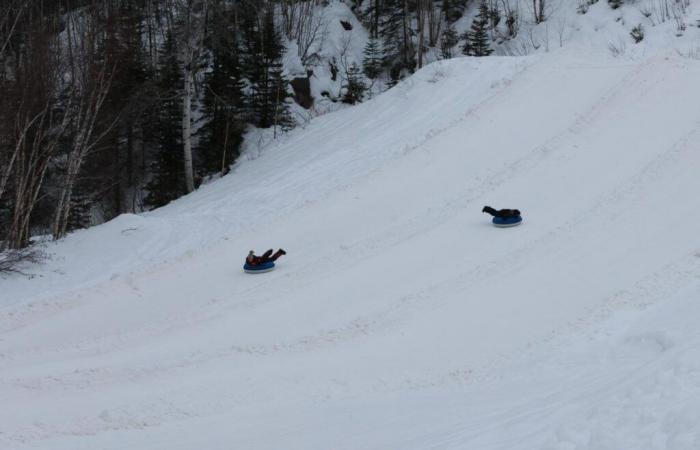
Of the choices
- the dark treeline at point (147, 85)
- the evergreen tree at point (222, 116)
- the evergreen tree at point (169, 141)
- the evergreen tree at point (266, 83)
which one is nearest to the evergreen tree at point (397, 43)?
the dark treeline at point (147, 85)

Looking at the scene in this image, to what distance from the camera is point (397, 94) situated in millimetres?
16719

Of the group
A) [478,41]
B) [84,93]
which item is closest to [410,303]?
[84,93]

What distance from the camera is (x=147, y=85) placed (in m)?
23.0

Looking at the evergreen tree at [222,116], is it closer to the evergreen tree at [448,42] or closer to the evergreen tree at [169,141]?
the evergreen tree at [169,141]

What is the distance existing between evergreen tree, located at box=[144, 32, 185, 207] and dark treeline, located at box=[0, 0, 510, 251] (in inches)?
1.9

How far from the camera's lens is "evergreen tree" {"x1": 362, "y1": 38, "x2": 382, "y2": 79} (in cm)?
2939

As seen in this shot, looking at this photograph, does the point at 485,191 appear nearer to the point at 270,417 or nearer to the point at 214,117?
the point at 270,417

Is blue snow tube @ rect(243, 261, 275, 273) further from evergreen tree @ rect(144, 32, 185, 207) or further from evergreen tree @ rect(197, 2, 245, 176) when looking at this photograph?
evergreen tree @ rect(144, 32, 185, 207)

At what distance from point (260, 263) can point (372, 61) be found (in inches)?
896

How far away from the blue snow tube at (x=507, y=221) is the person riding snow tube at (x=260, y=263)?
3.28 meters

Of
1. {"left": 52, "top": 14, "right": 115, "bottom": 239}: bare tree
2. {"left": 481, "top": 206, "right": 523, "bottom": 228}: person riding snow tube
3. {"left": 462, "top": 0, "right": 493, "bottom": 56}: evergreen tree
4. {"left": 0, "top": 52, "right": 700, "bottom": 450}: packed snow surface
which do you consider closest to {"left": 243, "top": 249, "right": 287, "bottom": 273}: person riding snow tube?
{"left": 0, "top": 52, "right": 700, "bottom": 450}: packed snow surface

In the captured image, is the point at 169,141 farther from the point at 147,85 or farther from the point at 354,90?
the point at 354,90

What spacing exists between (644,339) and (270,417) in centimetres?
349

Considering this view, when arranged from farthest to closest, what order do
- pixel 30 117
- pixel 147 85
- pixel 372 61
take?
1. pixel 372 61
2. pixel 147 85
3. pixel 30 117
